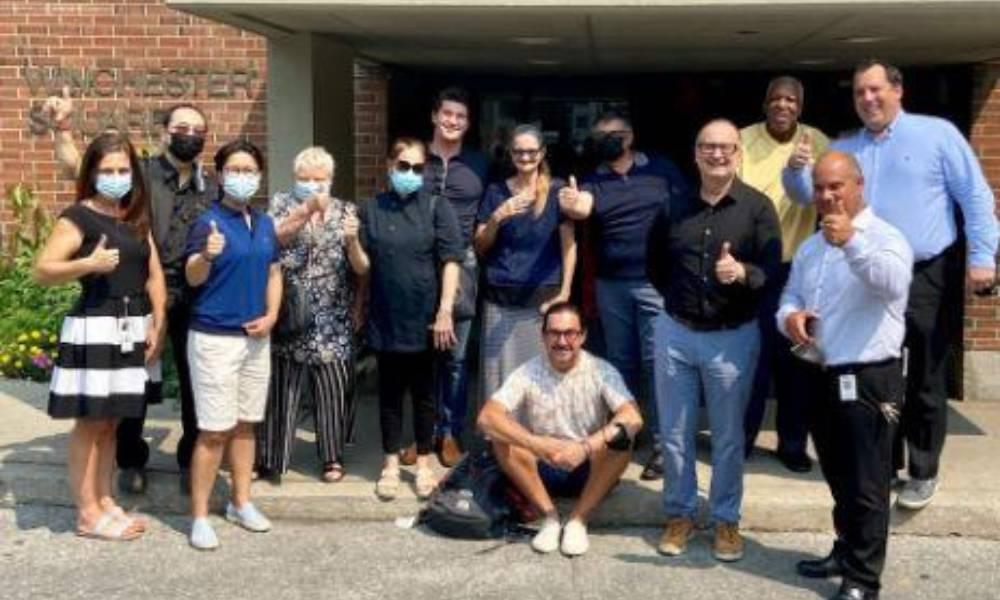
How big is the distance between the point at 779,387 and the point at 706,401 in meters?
0.95

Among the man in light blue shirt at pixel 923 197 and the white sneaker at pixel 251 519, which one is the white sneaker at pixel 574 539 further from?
the man in light blue shirt at pixel 923 197

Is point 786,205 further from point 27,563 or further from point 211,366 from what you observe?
point 27,563

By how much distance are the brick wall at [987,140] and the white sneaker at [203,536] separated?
485 centimetres

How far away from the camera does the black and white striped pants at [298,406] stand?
17.3 ft

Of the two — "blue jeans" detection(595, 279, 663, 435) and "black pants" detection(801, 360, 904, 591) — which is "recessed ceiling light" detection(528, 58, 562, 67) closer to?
"blue jeans" detection(595, 279, 663, 435)

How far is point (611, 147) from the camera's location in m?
5.14

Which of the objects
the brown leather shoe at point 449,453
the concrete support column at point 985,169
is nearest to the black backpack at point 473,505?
the brown leather shoe at point 449,453

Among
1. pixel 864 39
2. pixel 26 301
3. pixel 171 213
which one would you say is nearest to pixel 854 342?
pixel 864 39

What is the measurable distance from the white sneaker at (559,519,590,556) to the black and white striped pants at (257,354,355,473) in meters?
1.20

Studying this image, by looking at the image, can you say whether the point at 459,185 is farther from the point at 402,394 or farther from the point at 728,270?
the point at 728,270

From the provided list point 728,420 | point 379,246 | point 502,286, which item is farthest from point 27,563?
point 728,420

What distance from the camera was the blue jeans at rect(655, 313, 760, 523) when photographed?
4574 millimetres

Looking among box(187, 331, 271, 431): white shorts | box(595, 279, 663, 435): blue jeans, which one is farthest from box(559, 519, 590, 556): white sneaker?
box(187, 331, 271, 431): white shorts

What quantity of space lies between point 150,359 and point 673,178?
8.06ft
